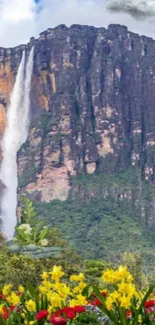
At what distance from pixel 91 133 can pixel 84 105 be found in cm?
648

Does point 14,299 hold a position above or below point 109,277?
below

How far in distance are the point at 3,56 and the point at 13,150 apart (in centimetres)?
2220

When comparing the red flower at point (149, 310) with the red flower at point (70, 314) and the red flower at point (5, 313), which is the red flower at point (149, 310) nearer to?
the red flower at point (70, 314)

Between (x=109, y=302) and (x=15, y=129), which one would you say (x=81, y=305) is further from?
(x=15, y=129)

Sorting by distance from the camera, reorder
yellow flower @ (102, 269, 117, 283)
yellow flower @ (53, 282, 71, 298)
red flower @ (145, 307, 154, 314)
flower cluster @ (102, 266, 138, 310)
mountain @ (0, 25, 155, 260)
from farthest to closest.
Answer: mountain @ (0, 25, 155, 260) → red flower @ (145, 307, 154, 314) → yellow flower @ (53, 282, 71, 298) → yellow flower @ (102, 269, 117, 283) → flower cluster @ (102, 266, 138, 310)

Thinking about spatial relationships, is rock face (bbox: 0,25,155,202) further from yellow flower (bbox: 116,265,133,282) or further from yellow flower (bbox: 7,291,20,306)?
yellow flower (bbox: 116,265,133,282)

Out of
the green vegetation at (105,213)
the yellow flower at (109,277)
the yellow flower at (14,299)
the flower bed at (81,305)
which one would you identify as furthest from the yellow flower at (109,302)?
the green vegetation at (105,213)

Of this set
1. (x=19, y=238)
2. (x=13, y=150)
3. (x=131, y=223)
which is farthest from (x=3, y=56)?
(x=19, y=238)

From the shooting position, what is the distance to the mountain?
9619cm

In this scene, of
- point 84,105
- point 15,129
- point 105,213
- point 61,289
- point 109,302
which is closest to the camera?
point 109,302

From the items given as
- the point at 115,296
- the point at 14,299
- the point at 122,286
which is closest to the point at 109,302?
the point at 115,296

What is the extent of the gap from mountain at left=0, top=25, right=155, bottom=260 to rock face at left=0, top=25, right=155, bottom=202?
189mm

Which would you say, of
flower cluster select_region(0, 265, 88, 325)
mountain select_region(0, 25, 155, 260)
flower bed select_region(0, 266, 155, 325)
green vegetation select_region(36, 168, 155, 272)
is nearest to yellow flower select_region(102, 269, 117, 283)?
flower bed select_region(0, 266, 155, 325)

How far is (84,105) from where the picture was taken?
112 meters
